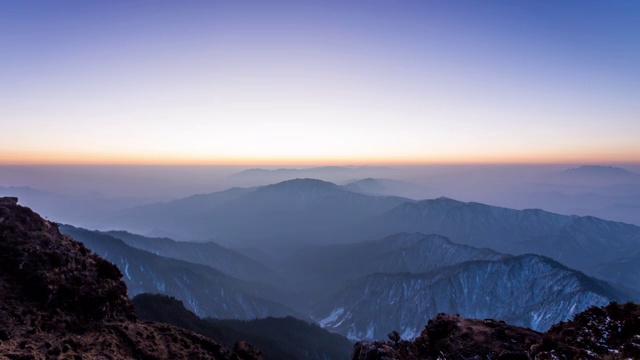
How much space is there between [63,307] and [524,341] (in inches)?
1892

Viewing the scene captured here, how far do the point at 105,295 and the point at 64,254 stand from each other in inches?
249

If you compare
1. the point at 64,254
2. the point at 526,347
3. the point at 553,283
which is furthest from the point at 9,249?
the point at 553,283

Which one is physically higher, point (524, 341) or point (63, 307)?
point (63, 307)

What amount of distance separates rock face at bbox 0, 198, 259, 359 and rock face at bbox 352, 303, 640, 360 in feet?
73.9

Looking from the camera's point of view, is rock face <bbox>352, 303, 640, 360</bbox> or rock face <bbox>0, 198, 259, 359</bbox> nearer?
rock face <bbox>0, 198, 259, 359</bbox>

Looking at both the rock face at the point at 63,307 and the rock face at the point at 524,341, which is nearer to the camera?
the rock face at the point at 63,307

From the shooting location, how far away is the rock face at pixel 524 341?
26.9 metres

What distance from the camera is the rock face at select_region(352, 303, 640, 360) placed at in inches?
1061

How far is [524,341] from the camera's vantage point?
36.4 m

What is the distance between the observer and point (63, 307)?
99.1 ft

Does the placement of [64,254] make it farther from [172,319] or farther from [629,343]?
[172,319]

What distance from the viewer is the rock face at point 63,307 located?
25641 mm

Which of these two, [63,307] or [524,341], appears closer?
[63,307]

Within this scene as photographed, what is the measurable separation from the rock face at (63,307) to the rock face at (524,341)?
2254 cm
